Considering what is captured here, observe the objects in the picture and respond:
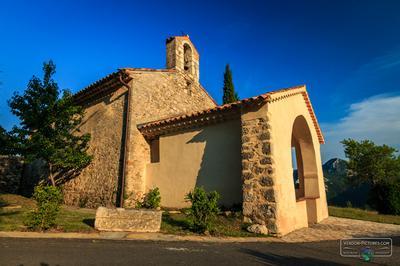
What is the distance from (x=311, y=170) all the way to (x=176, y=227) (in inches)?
300

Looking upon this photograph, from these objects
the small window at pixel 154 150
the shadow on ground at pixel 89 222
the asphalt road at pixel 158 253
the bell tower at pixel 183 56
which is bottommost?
the asphalt road at pixel 158 253

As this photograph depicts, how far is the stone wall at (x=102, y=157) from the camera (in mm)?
11594

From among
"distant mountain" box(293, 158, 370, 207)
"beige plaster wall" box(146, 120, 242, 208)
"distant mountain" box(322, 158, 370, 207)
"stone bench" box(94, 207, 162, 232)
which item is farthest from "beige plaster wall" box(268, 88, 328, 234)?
"distant mountain" box(322, 158, 370, 207)

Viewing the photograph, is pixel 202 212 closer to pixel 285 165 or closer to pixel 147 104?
pixel 285 165

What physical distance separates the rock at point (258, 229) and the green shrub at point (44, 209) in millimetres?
5027

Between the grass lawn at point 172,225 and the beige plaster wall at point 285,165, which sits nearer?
the grass lawn at point 172,225

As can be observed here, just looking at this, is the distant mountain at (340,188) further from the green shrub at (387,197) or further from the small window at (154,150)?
the small window at (154,150)

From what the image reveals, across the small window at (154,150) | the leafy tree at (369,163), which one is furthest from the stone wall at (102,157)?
the leafy tree at (369,163)

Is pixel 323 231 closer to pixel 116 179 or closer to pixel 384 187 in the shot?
pixel 116 179

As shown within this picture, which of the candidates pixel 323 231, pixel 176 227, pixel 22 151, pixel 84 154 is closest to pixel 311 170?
pixel 323 231

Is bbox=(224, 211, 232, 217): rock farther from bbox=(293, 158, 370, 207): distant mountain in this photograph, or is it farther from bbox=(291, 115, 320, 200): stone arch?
bbox=(293, 158, 370, 207): distant mountain

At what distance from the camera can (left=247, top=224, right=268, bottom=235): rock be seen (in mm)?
7112

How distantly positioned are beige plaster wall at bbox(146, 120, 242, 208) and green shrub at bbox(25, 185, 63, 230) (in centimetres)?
461

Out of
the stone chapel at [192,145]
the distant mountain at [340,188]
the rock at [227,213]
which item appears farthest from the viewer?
the distant mountain at [340,188]
